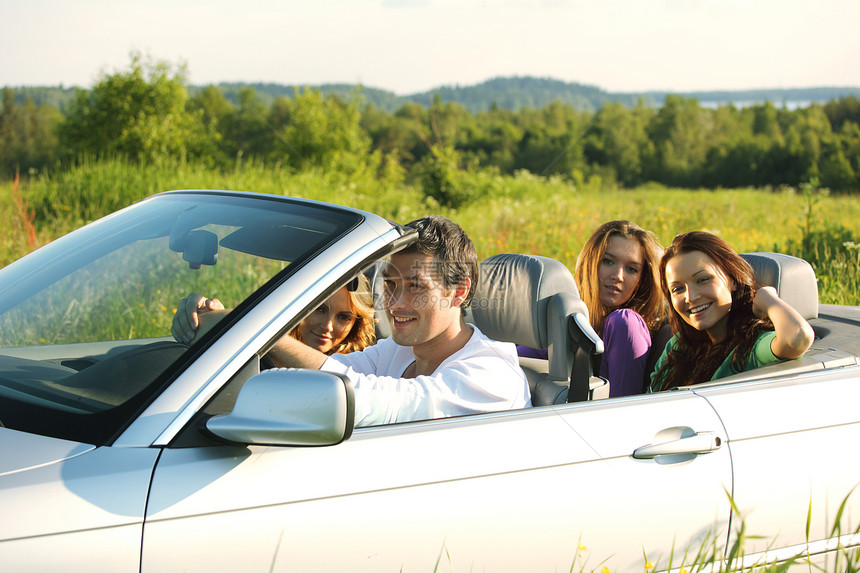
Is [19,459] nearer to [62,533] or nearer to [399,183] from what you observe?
[62,533]

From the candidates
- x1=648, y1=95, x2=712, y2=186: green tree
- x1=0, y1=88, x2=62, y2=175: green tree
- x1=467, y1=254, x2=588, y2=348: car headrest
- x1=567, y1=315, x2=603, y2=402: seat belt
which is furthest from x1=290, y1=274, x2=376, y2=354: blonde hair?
x1=648, y1=95, x2=712, y2=186: green tree

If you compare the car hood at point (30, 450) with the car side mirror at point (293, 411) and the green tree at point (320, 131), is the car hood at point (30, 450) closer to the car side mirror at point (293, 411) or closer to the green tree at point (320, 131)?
the car side mirror at point (293, 411)

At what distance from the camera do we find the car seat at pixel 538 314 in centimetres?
269

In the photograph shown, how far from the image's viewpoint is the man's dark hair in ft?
7.50

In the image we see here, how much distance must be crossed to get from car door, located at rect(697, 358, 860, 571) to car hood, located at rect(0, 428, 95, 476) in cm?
153

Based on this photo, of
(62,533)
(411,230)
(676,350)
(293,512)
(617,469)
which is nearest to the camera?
(62,533)

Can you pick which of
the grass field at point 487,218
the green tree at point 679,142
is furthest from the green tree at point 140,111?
the green tree at point 679,142

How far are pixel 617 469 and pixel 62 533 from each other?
119cm

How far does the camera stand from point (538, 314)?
2.73 meters

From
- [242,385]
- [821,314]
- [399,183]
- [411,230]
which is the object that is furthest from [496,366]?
[399,183]

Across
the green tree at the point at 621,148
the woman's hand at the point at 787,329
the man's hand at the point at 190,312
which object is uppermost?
the green tree at the point at 621,148

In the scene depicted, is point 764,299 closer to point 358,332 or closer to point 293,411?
point 358,332

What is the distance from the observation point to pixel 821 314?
305cm

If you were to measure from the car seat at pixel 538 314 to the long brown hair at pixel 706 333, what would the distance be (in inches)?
12.1
